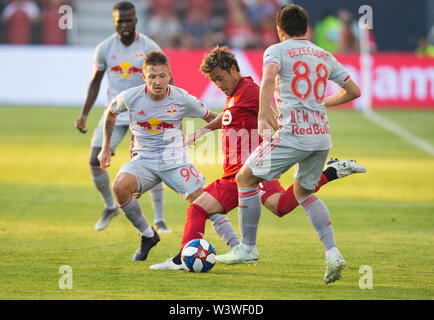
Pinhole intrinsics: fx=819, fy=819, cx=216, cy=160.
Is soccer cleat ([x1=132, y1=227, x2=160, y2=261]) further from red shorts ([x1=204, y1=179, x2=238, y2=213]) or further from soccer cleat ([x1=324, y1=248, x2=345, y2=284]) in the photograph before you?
soccer cleat ([x1=324, y1=248, x2=345, y2=284])

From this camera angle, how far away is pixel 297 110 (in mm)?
6188

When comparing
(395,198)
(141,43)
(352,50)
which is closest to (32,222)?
(141,43)

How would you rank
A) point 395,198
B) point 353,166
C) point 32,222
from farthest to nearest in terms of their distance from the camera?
point 395,198, point 32,222, point 353,166

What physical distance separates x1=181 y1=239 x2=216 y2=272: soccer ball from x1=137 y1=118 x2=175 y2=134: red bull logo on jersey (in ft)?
3.75

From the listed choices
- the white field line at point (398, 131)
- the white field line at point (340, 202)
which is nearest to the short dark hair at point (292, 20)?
the white field line at point (340, 202)

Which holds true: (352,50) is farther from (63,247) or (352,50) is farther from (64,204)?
(63,247)

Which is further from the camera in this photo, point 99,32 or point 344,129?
point 99,32

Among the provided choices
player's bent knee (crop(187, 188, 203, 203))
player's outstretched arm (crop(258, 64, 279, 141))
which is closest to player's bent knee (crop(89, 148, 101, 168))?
player's bent knee (crop(187, 188, 203, 203))

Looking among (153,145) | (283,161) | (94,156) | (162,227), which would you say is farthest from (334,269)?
(94,156)

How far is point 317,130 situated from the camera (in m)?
6.22

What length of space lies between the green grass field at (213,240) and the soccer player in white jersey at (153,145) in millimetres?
550

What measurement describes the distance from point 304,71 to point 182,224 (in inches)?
138

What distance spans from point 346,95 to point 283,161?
0.78 m

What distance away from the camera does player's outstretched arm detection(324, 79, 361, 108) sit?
640 cm
